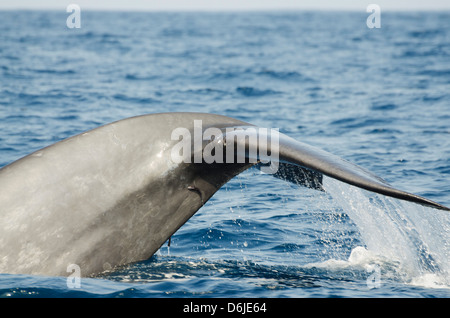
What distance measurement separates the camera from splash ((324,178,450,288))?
7.07 metres

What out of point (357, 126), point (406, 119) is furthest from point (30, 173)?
point (406, 119)

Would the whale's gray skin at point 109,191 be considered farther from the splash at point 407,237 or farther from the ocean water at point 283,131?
the splash at point 407,237

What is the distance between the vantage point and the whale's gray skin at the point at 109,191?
5121 mm

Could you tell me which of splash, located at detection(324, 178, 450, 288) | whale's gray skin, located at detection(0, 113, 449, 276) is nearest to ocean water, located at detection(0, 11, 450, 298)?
splash, located at detection(324, 178, 450, 288)

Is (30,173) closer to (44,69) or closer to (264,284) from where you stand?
(264,284)

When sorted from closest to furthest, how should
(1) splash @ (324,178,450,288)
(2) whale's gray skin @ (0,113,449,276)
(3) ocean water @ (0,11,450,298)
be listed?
(2) whale's gray skin @ (0,113,449,276) < (3) ocean water @ (0,11,450,298) < (1) splash @ (324,178,450,288)

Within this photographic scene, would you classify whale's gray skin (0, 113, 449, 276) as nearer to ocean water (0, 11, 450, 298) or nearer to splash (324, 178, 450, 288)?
ocean water (0, 11, 450, 298)

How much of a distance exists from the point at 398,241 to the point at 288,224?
211cm

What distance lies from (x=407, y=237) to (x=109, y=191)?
453 centimetres

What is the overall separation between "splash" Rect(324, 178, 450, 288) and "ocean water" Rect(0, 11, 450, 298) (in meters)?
0.02

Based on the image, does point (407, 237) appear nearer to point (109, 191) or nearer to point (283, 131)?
point (109, 191)

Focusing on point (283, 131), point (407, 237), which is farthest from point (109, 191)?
point (283, 131)

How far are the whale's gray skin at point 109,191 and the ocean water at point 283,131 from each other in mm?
319

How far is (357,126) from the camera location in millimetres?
18203
